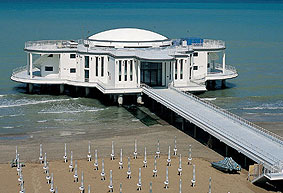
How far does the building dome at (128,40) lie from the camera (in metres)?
67.1

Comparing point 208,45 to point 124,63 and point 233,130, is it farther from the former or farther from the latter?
point 233,130

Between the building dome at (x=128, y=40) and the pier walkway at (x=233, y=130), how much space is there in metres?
10.4

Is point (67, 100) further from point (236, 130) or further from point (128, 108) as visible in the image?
A: point (236, 130)

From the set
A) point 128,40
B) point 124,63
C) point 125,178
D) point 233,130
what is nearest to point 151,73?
point 124,63

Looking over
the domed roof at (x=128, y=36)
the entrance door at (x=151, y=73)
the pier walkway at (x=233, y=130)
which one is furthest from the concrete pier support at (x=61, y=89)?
the pier walkway at (x=233, y=130)

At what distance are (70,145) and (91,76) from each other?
1963cm

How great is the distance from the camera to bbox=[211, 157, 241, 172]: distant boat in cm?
4006

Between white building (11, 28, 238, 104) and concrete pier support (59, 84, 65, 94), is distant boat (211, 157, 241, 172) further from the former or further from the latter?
concrete pier support (59, 84, 65, 94)

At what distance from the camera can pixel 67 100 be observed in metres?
65.6

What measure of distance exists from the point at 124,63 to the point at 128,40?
508 cm

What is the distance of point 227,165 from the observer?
40281 millimetres

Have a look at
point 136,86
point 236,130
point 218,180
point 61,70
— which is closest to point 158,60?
point 136,86

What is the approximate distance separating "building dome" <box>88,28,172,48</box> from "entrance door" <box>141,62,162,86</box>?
3330mm

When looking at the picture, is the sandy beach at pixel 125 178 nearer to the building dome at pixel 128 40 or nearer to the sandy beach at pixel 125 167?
the sandy beach at pixel 125 167
